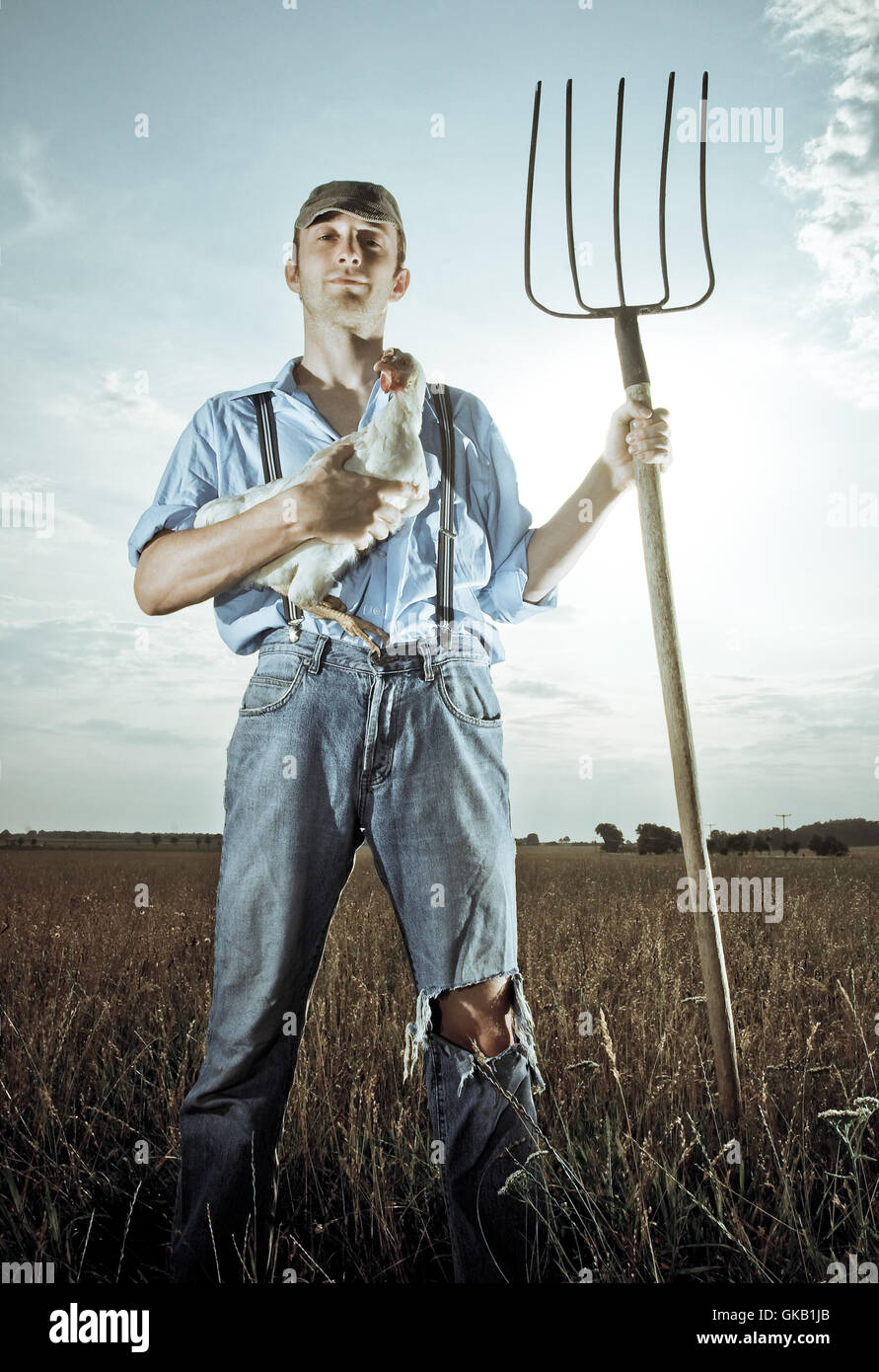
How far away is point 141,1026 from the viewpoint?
396 cm

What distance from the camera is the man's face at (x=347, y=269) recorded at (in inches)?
89.0

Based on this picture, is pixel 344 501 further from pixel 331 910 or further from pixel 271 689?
pixel 331 910

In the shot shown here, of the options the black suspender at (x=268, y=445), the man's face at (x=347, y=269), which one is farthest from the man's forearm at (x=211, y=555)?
the man's face at (x=347, y=269)

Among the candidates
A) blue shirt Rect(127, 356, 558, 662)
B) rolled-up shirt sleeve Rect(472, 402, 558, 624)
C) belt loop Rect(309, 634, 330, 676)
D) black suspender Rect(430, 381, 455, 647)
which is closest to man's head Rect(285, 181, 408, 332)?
blue shirt Rect(127, 356, 558, 662)

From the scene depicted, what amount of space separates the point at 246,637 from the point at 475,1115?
1201 mm

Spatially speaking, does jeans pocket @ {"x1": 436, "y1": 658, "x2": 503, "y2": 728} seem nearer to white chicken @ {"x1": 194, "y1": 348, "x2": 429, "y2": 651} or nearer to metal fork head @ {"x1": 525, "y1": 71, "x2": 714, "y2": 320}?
white chicken @ {"x1": 194, "y1": 348, "x2": 429, "y2": 651}

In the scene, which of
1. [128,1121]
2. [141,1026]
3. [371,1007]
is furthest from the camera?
[141,1026]

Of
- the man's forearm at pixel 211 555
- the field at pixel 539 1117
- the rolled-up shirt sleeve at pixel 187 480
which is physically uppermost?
the rolled-up shirt sleeve at pixel 187 480

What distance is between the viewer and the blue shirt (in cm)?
209

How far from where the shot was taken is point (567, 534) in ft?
7.51

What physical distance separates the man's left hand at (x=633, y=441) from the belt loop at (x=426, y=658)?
2.49ft

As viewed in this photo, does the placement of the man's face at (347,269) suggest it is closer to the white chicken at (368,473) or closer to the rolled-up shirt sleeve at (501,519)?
the white chicken at (368,473)
